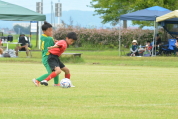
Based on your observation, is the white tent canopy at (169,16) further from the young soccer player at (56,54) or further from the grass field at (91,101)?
the young soccer player at (56,54)

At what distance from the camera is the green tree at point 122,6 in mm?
43500

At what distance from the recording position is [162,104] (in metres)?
9.90

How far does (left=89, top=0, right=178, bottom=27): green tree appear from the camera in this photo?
43.5 m

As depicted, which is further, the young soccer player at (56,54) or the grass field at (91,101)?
the young soccer player at (56,54)

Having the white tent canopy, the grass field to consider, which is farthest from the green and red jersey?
the white tent canopy

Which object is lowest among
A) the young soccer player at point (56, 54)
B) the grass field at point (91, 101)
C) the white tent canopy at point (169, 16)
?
the grass field at point (91, 101)

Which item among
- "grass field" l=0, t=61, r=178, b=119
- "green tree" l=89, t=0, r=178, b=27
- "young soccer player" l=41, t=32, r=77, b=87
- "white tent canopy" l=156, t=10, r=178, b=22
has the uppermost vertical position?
"green tree" l=89, t=0, r=178, b=27

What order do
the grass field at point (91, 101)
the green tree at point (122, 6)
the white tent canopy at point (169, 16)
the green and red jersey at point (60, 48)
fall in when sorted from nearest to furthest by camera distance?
1. the grass field at point (91, 101)
2. the green and red jersey at point (60, 48)
3. the white tent canopy at point (169, 16)
4. the green tree at point (122, 6)

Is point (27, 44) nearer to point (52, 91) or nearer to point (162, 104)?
point (52, 91)

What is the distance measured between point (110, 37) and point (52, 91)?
1362 inches

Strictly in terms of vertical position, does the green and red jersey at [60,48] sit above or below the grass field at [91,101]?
above

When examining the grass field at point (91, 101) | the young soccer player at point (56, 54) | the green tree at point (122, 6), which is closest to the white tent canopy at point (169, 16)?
the green tree at point (122, 6)

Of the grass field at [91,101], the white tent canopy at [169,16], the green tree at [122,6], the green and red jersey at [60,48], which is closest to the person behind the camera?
the grass field at [91,101]

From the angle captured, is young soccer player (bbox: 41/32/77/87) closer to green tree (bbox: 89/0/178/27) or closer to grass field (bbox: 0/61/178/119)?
grass field (bbox: 0/61/178/119)
